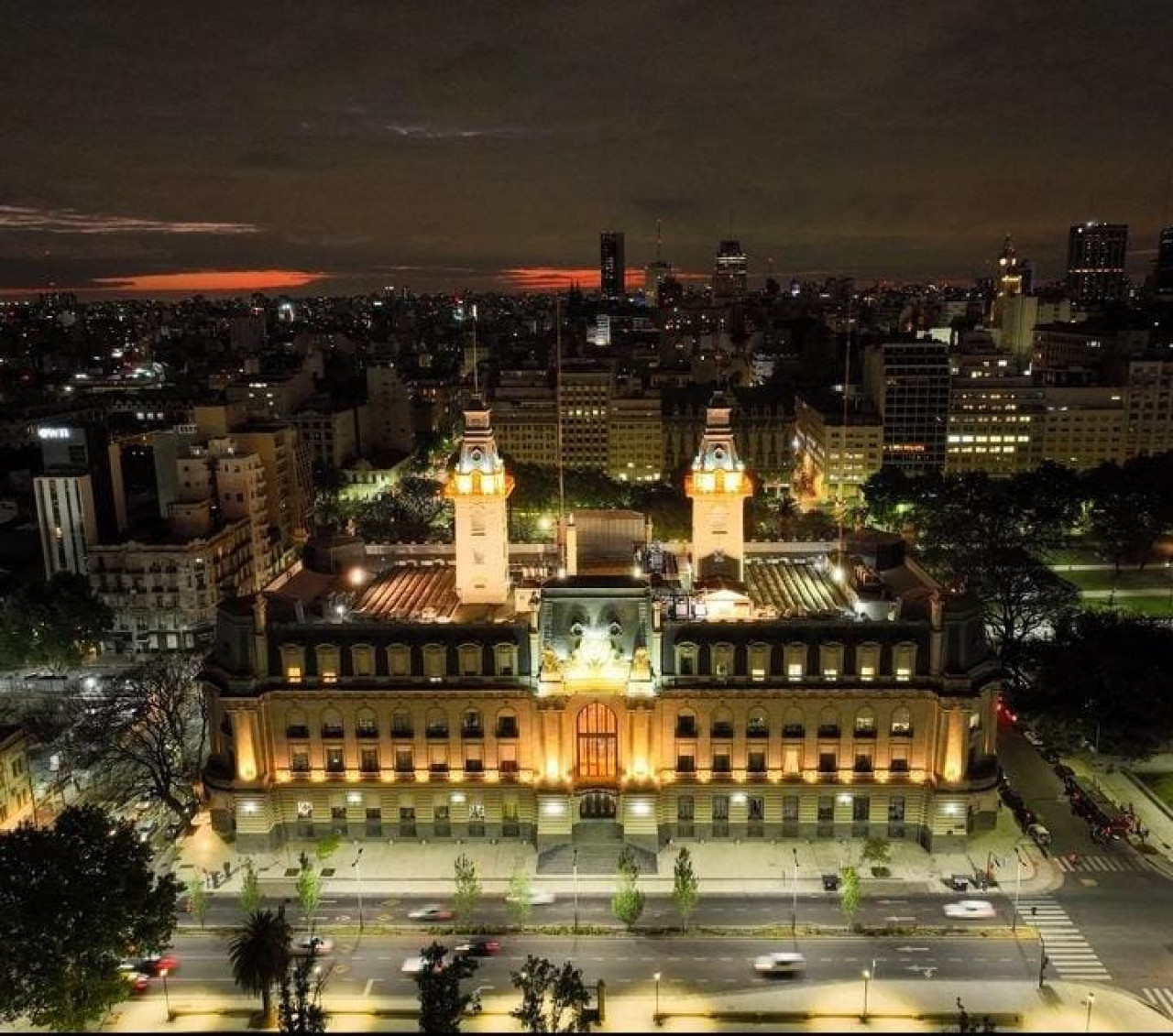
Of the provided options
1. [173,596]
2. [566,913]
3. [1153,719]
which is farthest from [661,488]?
[566,913]

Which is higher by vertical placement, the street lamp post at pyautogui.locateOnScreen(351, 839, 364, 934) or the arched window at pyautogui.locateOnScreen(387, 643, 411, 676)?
the arched window at pyautogui.locateOnScreen(387, 643, 411, 676)

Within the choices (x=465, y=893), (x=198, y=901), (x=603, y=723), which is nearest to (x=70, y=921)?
(x=198, y=901)

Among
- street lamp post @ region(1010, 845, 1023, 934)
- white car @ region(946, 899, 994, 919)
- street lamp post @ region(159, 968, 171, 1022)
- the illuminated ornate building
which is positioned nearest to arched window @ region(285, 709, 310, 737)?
the illuminated ornate building

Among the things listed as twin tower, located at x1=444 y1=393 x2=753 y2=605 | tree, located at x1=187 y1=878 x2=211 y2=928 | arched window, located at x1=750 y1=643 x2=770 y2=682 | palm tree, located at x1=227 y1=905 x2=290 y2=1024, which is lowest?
tree, located at x1=187 y1=878 x2=211 y2=928

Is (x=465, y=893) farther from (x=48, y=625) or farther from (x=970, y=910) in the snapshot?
(x=48, y=625)

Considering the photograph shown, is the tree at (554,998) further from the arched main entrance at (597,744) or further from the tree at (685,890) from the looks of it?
the arched main entrance at (597,744)

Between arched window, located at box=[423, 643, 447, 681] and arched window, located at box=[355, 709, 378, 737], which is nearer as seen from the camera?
arched window, located at box=[423, 643, 447, 681]

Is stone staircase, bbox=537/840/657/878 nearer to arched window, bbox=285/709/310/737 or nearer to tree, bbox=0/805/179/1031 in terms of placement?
arched window, bbox=285/709/310/737
